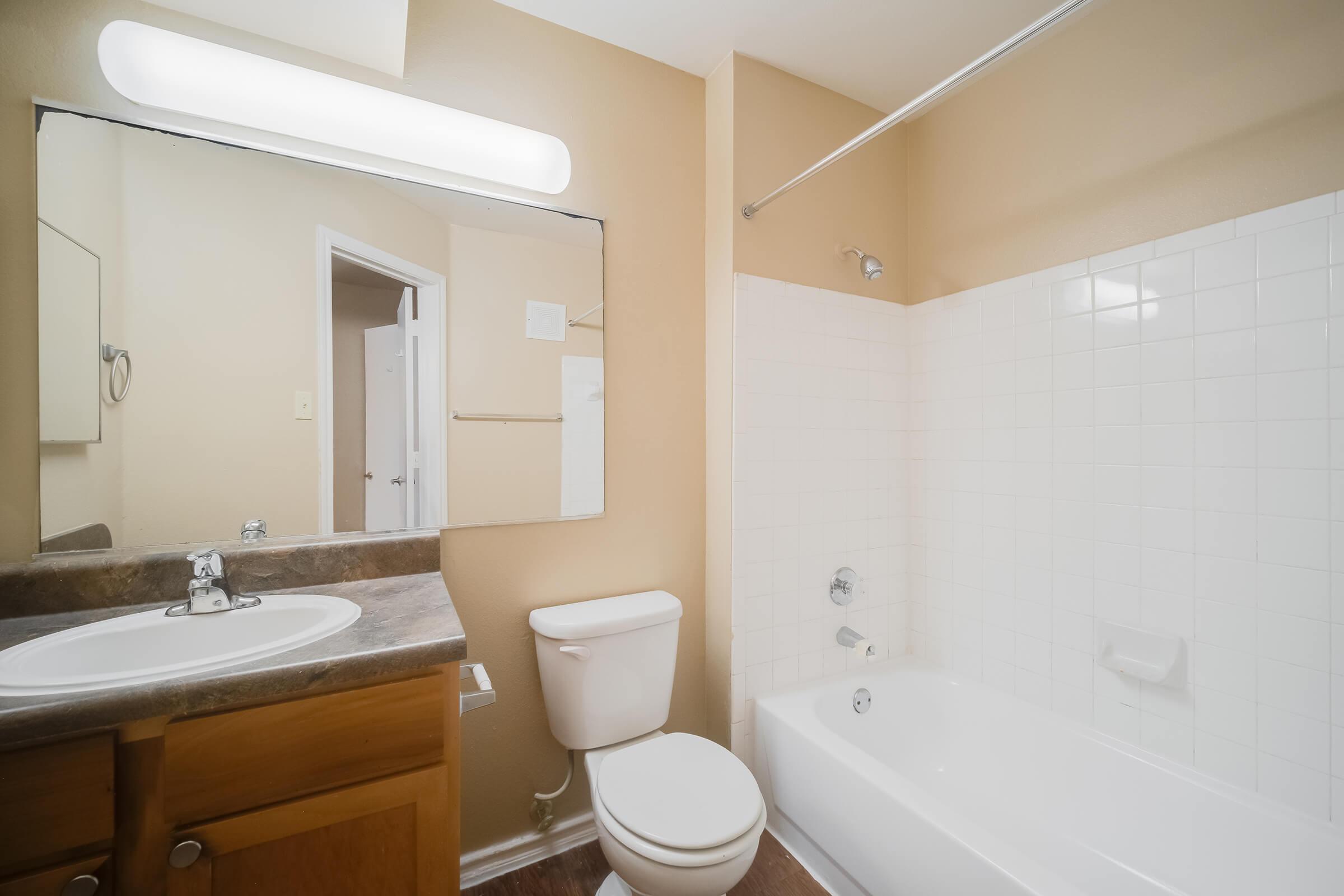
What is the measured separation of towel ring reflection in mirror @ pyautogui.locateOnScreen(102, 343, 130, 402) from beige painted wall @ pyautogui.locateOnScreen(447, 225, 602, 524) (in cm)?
65

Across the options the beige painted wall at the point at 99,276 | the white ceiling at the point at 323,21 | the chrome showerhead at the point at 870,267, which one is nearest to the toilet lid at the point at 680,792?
the beige painted wall at the point at 99,276

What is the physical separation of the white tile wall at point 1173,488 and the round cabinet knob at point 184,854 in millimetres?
1389

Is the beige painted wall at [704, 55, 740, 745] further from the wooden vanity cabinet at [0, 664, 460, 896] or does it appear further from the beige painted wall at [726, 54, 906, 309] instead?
the wooden vanity cabinet at [0, 664, 460, 896]

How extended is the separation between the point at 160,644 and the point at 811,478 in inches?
67.4

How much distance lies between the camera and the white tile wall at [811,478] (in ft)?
5.59

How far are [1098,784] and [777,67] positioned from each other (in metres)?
2.36

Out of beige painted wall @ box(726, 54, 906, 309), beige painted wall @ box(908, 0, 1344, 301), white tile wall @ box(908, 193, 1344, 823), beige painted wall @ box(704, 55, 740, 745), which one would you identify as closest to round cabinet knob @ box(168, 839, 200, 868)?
beige painted wall @ box(704, 55, 740, 745)

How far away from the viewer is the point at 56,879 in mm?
702

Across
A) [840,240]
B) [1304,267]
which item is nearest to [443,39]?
[840,240]

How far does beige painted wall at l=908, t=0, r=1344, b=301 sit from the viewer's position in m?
1.18

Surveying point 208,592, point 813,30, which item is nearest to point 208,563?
point 208,592

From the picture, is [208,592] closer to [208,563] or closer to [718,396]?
[208,563]

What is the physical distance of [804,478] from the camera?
1.81m

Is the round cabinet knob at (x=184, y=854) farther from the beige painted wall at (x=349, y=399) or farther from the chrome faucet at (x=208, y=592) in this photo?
the beige painted wall at (x=349, y=399)
